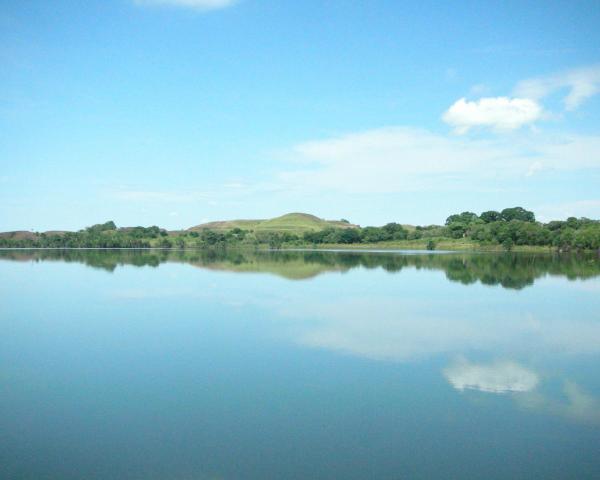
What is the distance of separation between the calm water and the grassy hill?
146682mm

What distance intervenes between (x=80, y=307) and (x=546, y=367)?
57.9ft

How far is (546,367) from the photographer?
11586mm

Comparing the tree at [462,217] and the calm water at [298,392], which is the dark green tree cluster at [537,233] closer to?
the tree at [462,217]

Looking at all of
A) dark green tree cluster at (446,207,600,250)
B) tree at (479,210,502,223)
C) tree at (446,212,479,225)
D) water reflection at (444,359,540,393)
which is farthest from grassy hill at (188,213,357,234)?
water reflection at (444,359,540,393)

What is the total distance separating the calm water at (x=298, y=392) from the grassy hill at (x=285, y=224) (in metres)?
147

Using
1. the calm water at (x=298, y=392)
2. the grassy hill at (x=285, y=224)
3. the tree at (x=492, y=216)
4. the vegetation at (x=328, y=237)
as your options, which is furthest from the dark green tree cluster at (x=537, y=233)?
the calm water at (x=298, y=392)

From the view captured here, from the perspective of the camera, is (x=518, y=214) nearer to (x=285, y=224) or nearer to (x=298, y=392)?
(x=285, y=224)

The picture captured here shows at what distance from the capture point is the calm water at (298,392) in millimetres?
6777

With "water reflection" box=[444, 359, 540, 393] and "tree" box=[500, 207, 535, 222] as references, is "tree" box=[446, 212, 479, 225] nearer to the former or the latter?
"tree" box=[500, 207, 535, 222]

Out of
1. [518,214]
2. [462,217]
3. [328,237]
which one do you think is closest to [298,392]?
[328,237]

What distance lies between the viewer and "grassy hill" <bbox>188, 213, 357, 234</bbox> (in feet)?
562

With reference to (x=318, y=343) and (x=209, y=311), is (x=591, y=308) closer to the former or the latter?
(x=318, y=343)

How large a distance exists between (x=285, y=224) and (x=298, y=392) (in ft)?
559

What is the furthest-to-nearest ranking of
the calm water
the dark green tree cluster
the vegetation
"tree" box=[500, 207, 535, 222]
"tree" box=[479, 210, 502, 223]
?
"tree" box=[479, 210, 502, 223] → "tree" box=[500, 207, 535, 222] → the vegetation → the dark green tree cluster → the calm water
